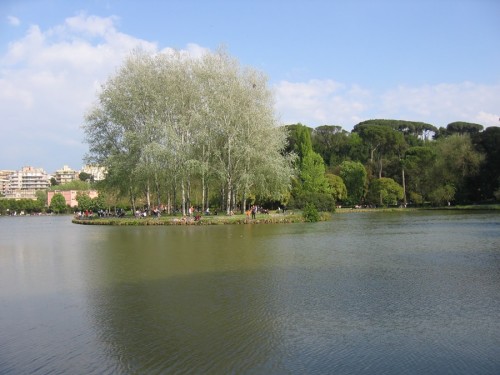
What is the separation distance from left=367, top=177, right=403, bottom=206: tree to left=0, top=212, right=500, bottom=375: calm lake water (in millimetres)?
53747

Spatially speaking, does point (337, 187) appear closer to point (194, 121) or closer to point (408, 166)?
point (408, 166)

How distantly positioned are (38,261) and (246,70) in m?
29.0

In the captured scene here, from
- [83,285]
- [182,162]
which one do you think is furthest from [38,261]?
[182,162]

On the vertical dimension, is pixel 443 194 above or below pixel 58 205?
below

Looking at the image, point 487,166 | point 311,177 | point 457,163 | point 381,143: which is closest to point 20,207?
point 311,177

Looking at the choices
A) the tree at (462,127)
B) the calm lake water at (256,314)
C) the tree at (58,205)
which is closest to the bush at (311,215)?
the calm lake water at (256,314)

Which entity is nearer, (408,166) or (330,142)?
(408,166)

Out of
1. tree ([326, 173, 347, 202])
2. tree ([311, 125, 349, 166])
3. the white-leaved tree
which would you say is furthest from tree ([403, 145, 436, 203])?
the white-leaved tree

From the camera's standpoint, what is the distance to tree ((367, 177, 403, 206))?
6962 cm

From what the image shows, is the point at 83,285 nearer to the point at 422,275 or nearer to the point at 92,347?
the point at 92,347

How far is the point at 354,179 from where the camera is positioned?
Result: 7312 cm

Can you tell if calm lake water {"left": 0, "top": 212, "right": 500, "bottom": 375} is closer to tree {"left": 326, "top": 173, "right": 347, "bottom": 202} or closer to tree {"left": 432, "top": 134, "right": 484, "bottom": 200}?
tree {"left": 432, "top": 134, "right": 484, "bottom": 200}

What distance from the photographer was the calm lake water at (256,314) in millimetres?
6926

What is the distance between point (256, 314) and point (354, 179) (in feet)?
217
